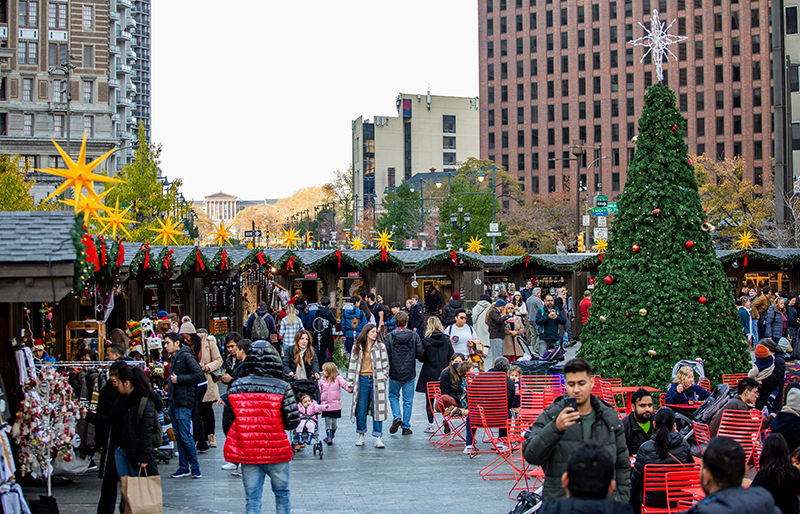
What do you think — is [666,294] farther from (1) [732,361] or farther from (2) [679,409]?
(2) [679,409]

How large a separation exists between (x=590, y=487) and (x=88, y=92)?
7541 centimetres

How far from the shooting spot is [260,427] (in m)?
6.47

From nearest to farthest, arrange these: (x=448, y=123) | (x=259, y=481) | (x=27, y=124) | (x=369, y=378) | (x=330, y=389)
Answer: (x=259, y=481) < (x=330, y=389) < (x=369, y=378) < (x=27, y=124) < (x=448, y=123)

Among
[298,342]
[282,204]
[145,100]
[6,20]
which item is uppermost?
[145,100]

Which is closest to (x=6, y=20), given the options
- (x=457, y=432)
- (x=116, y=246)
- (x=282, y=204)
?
(x=282, y=204)

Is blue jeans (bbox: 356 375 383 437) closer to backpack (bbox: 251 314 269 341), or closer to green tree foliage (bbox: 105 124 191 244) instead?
A: backpack (bbox: 251 314 269 341)

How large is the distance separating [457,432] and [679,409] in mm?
3040

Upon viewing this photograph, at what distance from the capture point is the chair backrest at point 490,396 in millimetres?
10031

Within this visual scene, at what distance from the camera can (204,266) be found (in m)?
19.7

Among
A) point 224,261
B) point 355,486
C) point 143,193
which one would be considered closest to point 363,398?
point 355,486

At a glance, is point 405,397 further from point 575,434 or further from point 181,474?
point 575,434

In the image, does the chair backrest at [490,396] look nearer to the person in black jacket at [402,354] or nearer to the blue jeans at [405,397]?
the person in black jacket at [402,354]

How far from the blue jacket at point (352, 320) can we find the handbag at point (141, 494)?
1165 cm

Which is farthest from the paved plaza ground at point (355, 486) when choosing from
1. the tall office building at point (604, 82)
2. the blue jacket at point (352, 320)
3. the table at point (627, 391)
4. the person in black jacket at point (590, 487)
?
the tall office building at point (604, 82)
